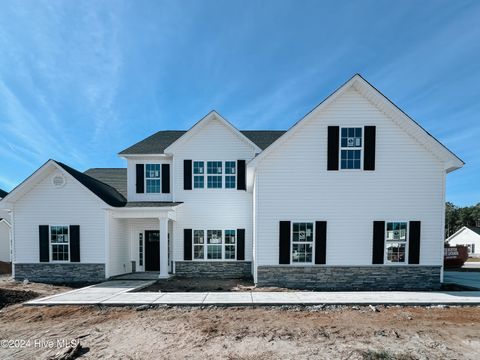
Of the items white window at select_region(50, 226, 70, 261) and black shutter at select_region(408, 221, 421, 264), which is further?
white window at select_region(50, 226, 70, 261)

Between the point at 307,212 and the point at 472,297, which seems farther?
the point at 307,212

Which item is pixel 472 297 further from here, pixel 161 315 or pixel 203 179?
pixel 203 179

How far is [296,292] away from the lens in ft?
29.6

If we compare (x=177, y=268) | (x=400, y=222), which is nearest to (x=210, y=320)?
(x=177, y=268)

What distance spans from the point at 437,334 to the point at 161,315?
22.7 ft

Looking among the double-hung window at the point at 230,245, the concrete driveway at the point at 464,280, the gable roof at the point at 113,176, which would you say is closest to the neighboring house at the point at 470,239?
the concrete driveway at the point at 464,280

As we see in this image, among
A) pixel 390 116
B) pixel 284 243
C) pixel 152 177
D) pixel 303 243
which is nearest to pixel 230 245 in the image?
pixel 284 243

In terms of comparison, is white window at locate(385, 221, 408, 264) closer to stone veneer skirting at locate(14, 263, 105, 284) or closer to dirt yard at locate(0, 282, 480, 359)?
dirt yard at locate(0, 282, 480, 359)

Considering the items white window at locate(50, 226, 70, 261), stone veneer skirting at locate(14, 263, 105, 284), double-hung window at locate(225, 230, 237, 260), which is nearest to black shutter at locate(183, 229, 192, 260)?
double-hung window at locate(225, 230, 237, 260)

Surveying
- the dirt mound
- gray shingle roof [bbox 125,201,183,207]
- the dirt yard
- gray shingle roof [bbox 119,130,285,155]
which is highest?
gray shingle roof [bbox 119,130,285,155]

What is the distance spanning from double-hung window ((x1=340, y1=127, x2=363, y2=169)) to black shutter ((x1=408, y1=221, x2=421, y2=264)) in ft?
10.9

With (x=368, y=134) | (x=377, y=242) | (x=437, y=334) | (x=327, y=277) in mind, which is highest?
(x=368, y=134)

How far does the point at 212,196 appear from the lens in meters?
12.6

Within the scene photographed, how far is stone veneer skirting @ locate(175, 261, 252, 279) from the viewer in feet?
40.1
